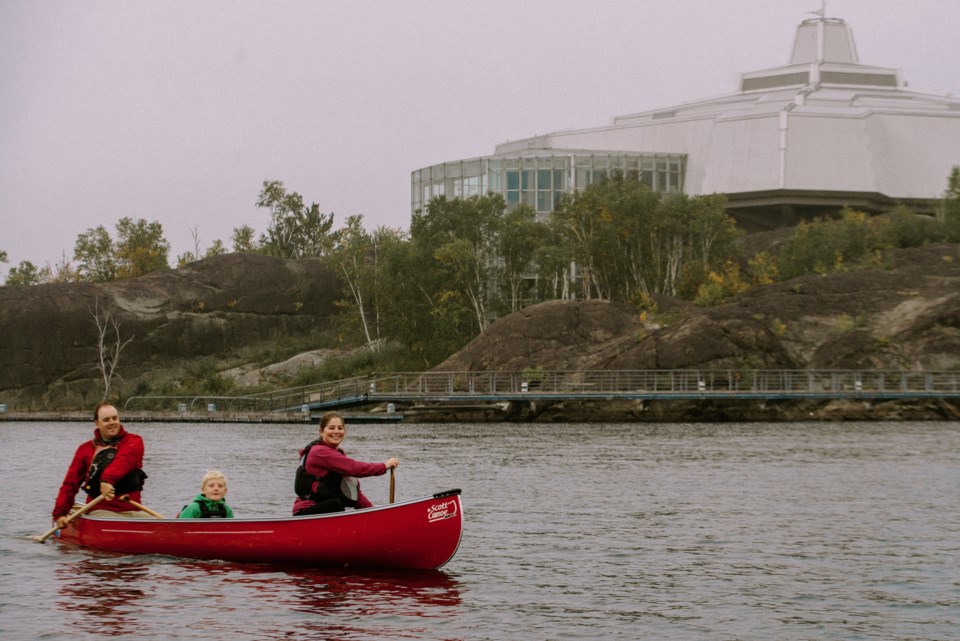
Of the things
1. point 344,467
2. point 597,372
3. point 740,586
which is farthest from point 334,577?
point 597,372

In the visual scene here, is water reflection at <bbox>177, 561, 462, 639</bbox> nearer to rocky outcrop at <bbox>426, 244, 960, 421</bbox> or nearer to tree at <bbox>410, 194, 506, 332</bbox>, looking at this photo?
rocky outcrop at <bbox>426, 244, 960, 421</bbox>

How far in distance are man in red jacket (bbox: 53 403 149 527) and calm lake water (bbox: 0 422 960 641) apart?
3.23 feet

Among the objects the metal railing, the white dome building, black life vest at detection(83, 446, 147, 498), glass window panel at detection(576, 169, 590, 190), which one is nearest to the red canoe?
black life vest at detection(83, 446, 147, 498)

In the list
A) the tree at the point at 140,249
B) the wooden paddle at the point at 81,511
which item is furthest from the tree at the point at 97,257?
the wooden paddle at the point at 81,511

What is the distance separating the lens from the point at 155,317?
101 metres

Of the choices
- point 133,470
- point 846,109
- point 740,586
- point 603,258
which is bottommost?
point 740,586

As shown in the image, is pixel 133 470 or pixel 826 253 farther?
pixel 826 253

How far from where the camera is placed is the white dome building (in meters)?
110

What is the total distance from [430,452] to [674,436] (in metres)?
14.5

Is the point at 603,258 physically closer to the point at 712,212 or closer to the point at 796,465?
the point at 712,212

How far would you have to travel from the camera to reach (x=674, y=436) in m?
61.4

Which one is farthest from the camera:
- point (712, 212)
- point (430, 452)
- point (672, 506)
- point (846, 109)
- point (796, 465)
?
point (846, 109)

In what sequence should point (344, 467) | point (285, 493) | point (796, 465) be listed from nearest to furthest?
point (344, 467) → point (285, 493) → point (796, 465)

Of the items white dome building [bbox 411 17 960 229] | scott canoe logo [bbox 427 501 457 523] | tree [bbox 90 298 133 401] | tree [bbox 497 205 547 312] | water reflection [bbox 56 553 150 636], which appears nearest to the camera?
water reflection [bbox 56 553 150 636]
